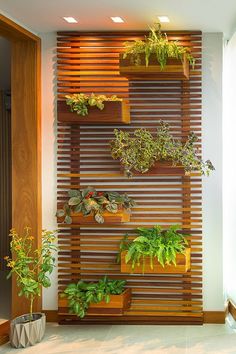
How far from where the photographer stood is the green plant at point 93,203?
19.1 ft

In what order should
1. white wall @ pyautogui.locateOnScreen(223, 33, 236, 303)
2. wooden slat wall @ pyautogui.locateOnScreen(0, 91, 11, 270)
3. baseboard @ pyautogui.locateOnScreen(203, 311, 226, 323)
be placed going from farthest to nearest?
wooden slat wall @ pyautogui.locateOnScreen(0, 91, 11, 270) < white wall @ pyautogui.locateOnScreen(223, 33, 236, 303) < baseboard @ pyautogui.locateOnScreen(203, 311, 226, 323)

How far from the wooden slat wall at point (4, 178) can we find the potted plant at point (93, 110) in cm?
409

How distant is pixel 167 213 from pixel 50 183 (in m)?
1.24

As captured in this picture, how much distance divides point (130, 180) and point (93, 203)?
57cm

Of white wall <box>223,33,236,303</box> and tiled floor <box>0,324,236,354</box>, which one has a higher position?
white wall <box>223,33,236,303</box>

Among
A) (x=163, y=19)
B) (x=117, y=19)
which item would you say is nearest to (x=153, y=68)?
(x=163, y=19)

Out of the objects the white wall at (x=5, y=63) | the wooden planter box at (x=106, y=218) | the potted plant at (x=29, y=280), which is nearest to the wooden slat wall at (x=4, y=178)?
the white wall at (x=5, y=63)

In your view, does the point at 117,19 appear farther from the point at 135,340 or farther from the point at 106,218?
the point at 135,340

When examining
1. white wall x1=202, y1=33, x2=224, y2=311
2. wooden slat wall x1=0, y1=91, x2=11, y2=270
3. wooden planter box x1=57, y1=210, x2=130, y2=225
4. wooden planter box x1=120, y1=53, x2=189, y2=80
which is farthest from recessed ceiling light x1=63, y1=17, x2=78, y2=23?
wooden slat wall x1=0, y1=91, x2=11, y2=270

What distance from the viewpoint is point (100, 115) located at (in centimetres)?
589

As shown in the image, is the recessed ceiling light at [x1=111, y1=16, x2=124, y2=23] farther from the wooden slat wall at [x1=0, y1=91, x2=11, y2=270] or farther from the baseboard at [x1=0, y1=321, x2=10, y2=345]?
the wooden slat wall at [x1=0, y1=91, x2=11, y2=270]

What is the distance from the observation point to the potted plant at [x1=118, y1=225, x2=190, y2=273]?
5766 millimetres

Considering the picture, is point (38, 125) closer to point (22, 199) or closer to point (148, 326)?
point (22, 199)

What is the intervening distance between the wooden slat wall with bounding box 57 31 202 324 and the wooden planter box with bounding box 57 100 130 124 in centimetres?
29
